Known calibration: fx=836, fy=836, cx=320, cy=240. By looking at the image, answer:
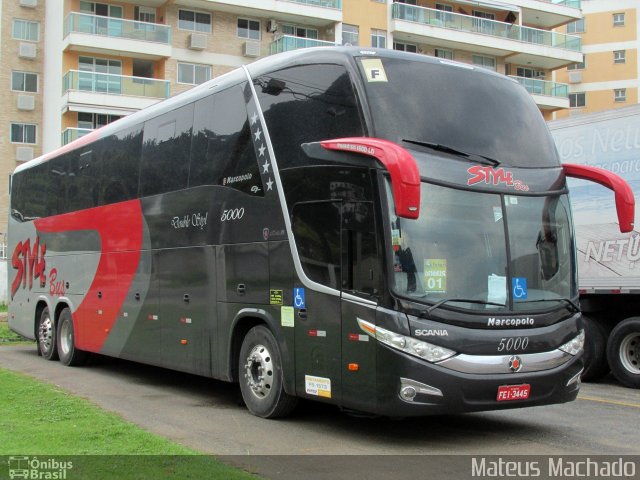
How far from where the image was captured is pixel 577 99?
207 feet

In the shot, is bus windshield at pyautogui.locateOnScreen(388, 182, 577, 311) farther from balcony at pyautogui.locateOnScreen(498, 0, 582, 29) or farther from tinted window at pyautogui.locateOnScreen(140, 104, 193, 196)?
balcony at pyautogui.locateOnScreen(498, 0, 582, 29)

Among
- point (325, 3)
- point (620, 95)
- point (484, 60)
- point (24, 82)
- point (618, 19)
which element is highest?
point (618, 19)

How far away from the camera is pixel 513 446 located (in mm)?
8328

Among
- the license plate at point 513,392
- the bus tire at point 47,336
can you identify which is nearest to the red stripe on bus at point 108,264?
the bus tire at point 47,336

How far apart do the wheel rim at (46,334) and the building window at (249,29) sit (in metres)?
32.4

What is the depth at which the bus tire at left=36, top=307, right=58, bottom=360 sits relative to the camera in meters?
16.8

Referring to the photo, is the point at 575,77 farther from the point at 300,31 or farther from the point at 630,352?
the point at 630,352

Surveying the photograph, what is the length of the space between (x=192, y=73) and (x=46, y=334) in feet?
100

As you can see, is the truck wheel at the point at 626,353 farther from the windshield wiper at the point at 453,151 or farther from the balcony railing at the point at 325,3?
the balcony railing at the point at 325,3

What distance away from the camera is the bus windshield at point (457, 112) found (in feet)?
27.9

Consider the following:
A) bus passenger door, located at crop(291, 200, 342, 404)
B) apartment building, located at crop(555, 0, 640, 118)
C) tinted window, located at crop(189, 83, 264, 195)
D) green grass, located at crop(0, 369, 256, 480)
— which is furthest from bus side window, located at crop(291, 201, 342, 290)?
apartment building, located at crop(555, 0, 640, 118)

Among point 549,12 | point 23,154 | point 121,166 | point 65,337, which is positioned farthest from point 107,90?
point 549,12

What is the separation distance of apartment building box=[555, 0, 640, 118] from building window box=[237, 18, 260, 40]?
24.1 m

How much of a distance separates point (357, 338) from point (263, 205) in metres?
2.22
